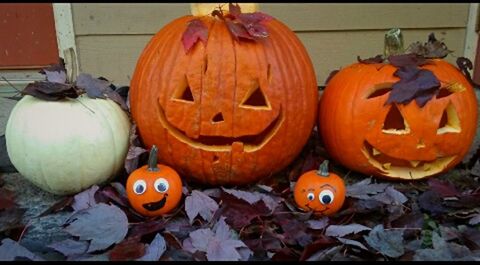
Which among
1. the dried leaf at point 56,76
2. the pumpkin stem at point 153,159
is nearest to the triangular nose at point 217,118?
the pumpkin stem at point 153,159

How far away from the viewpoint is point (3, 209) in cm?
136

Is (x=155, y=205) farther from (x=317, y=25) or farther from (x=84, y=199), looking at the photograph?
(x=317, y=25)

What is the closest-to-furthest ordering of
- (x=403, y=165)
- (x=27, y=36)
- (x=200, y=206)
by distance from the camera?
1. (x=200, y=206)
2. (x=403, y=165)
3. (x=27, y=36)

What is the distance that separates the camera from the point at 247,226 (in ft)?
4.12

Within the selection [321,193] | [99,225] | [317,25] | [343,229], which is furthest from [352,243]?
[317,25]

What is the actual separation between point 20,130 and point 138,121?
36 centimetres

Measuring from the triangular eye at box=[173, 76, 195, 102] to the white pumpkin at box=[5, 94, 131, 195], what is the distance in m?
0.25

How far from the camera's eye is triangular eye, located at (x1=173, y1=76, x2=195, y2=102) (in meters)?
→ 1.39

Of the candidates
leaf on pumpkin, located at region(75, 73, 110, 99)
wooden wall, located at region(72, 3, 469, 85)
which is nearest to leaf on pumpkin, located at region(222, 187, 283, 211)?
leaf on pumpkin, located at region(75, 73, 110, 99)

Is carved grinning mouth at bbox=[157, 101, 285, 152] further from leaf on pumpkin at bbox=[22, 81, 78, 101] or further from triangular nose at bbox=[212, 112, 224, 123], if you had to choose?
leaf on pumpkin at bbox=[22, 81, 78, 101]

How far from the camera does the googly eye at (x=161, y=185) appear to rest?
128 cm

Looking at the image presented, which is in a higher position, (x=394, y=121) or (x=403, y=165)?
(x=394, y=121)

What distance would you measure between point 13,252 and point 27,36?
154 centimetres

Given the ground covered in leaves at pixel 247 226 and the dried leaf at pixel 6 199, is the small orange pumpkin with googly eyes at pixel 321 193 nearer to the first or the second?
the ground covered in leaves at pixel 247 226
